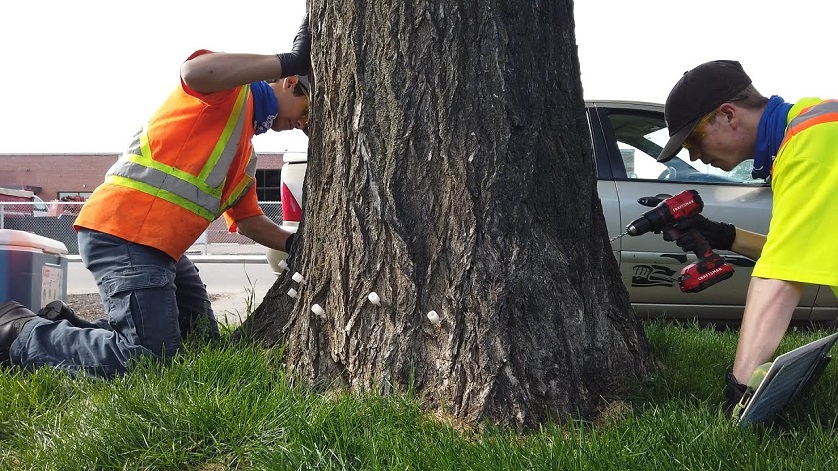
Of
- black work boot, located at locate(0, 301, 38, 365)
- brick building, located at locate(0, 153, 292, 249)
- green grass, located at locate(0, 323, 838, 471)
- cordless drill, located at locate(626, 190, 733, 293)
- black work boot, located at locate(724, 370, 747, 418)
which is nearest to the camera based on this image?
green grass, located at locate(0, 323, 838, 471)

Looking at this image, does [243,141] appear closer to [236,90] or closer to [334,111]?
[236,90]

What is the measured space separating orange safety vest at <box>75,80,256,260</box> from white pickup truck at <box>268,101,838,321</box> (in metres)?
3.10

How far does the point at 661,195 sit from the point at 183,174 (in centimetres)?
352

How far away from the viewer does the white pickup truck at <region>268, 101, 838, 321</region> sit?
5.61m

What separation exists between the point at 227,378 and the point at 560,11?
1.93m

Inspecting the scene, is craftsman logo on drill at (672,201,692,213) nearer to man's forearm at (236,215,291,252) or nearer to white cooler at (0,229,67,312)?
man's forearm at (236,215,291,252)

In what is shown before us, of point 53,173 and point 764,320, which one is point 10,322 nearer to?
point 764,320

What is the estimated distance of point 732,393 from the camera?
8.75ft

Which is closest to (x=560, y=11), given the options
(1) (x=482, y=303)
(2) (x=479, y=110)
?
(2) (x=479, y=110)

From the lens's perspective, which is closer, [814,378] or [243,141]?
→ [814,378]

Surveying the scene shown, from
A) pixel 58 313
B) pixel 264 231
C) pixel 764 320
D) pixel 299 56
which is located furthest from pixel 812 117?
pixel 58 313

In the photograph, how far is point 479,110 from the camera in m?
2.75

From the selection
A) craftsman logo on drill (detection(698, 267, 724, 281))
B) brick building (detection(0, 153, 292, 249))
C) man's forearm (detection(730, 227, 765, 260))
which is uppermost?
man's forearm (detection(730, 227, 765, 260))

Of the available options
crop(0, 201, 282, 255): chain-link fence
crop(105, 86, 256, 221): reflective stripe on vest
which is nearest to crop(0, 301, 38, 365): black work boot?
crop(105, 86, 256, 221): reflective stripe on vest
